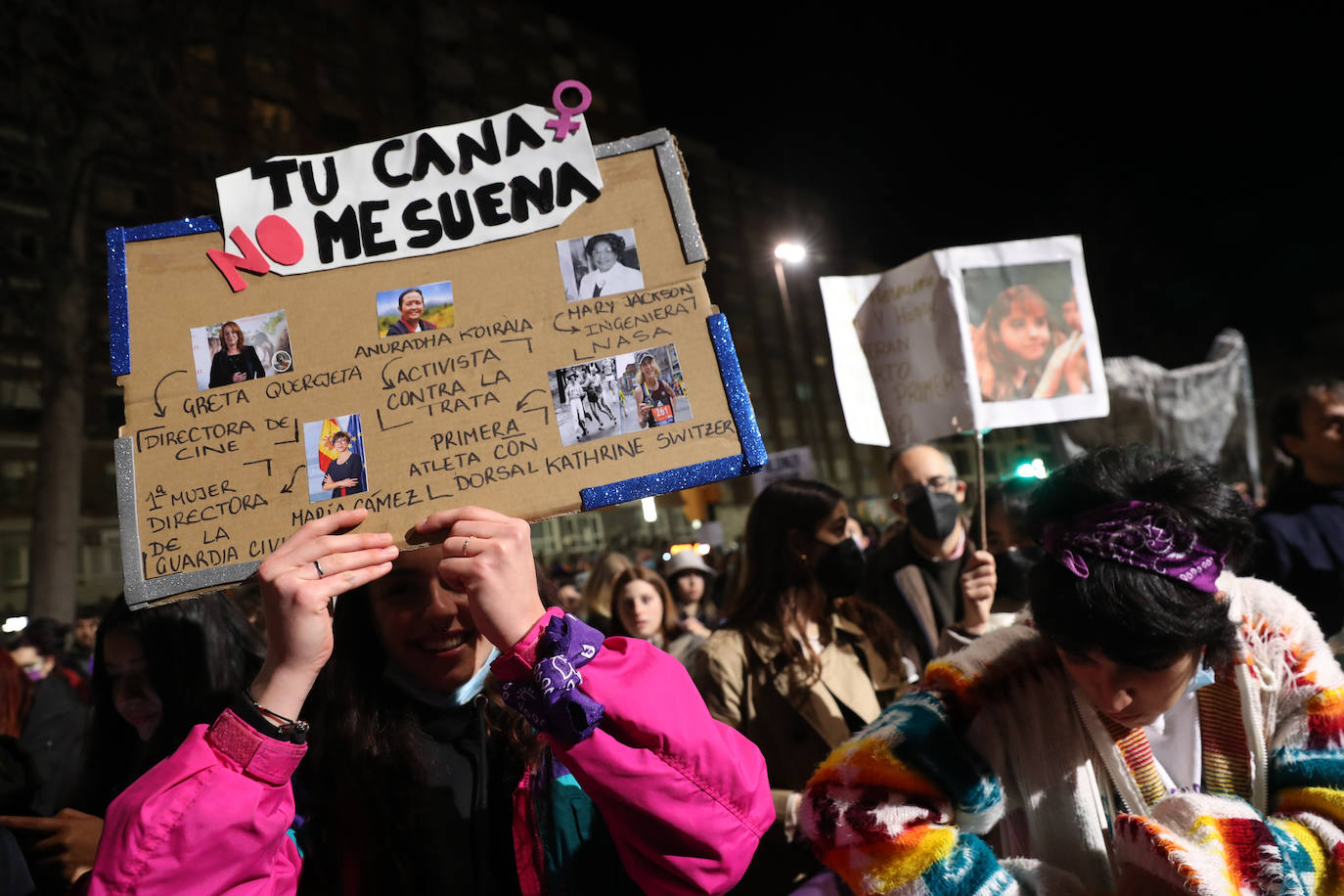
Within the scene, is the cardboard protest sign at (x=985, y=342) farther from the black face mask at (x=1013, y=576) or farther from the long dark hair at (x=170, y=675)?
the long dark hair at (x=170, y=675)

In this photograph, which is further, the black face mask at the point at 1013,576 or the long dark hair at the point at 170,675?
the black face mask at the point at 1013,576

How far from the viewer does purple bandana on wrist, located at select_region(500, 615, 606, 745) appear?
1.33 m

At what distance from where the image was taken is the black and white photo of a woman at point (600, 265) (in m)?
1.70

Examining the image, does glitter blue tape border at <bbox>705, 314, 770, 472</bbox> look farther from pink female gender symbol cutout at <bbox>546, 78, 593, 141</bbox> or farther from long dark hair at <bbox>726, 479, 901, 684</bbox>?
long dark hair at <bbox>726, 479, 901, 684</bbox>

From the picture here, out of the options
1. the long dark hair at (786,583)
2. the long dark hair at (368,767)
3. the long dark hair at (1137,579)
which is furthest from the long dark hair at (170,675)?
the long dark hair at (1137,579)

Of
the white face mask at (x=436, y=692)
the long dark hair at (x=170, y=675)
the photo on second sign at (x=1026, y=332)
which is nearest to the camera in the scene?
the white face mask at (x=436, y=692)

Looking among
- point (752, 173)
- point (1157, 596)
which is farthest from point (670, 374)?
point (752, 173)

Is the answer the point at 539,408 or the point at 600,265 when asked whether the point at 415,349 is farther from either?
the point at 600,265

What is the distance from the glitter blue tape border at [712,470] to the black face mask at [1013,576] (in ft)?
7.22

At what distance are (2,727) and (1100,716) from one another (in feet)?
10.9

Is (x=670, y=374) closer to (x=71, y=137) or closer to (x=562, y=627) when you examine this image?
(x=562, y=627)

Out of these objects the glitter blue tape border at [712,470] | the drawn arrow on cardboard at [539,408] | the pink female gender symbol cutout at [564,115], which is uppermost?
the pink female gender symbol cutout at [564,115]

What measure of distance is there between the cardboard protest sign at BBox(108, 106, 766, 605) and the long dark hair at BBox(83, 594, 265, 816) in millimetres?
961

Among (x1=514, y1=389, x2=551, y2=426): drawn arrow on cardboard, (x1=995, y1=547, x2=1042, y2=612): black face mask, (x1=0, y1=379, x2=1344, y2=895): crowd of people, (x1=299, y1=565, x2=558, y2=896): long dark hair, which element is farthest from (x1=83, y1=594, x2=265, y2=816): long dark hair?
(x1=995, y1=547, x2=1042, y2=612): black face mask
